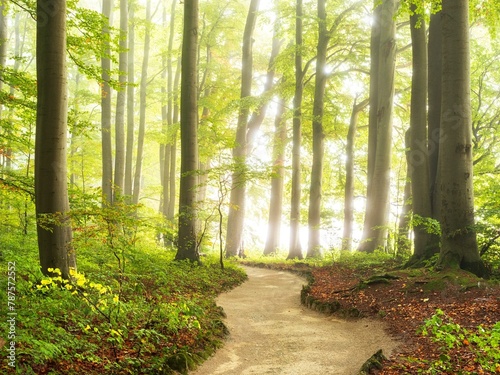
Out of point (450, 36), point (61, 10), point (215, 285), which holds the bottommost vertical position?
point (215, 285)

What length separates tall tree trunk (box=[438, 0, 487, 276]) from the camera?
7391 millimetres

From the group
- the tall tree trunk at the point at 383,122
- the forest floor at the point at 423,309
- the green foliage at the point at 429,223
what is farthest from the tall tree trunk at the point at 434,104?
the tall tree trunk at the point at 383,122

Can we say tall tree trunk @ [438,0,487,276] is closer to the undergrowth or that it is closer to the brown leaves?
the brown leaves

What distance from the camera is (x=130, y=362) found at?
3910 mm

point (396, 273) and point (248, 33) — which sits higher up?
point (248, 33)

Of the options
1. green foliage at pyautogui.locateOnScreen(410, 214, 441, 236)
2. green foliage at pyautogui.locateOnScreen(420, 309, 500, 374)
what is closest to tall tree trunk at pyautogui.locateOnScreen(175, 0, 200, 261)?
green foliage at pyautogui.locateOnScreen(410, 214, 441, 236)

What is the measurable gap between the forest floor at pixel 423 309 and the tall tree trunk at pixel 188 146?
3.56 m

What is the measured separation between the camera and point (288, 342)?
19.7 feet

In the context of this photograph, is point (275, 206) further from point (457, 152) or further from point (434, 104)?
point (457, 152)

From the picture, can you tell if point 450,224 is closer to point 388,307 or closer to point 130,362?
point 388,307

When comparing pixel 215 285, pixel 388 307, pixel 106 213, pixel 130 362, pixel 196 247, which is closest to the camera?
pixel 130 362

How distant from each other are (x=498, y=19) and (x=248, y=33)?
1161 cm

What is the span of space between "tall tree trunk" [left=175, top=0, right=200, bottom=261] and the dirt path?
255 centimetres

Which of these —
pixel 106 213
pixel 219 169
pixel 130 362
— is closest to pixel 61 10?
pixel 106 213
